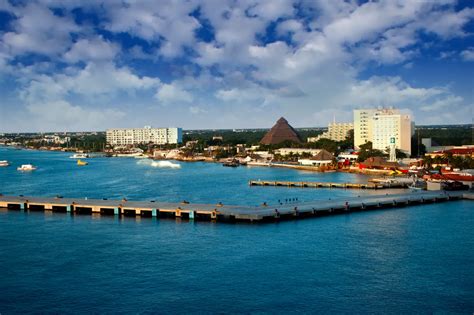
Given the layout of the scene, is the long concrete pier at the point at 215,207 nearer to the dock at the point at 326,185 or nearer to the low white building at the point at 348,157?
the dock at the point at 326,185

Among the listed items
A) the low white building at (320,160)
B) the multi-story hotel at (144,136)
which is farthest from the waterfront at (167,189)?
the multi-story hotel at (144,136)

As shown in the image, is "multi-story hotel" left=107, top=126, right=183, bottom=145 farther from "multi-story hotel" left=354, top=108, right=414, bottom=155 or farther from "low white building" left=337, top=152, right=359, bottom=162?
"low white building" left=337, top=152, right=359, bottom=162

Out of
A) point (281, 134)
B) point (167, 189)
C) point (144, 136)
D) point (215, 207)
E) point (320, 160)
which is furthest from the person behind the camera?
point (144, 136)

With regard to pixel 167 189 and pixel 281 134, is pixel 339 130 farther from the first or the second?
pixel 167 189

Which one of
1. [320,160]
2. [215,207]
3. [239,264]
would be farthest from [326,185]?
[239,264]

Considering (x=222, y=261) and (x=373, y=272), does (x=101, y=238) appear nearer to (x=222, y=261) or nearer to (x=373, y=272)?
(x=222, y=261)

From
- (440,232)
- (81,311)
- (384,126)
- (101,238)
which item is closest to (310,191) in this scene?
(440,232)
